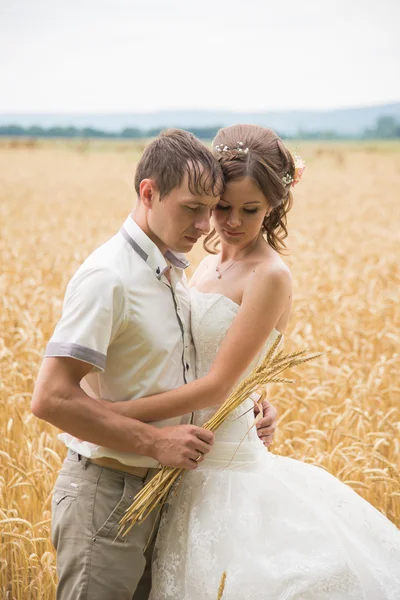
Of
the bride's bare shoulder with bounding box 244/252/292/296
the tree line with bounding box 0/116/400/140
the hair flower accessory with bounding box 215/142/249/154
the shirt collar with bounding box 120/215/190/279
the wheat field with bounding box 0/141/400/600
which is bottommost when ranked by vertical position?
the tree line with bounding box 0/116/400/140

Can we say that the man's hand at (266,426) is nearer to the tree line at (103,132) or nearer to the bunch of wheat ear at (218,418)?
the bunch of wheat ear at (218,418)

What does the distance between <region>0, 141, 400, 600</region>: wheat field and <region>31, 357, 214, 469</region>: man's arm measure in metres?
0.63

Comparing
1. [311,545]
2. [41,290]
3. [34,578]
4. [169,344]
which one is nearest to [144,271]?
[169,344]

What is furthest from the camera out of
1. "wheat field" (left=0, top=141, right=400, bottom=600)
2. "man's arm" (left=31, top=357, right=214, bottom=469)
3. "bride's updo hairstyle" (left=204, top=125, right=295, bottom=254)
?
"wheat field" (left=0, top=141, right=400, bottom=600)

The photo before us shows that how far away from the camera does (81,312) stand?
2613 millimetres

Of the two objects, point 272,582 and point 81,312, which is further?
point 272,582

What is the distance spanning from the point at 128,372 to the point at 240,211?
79 cm

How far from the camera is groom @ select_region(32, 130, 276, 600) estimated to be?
2650mm

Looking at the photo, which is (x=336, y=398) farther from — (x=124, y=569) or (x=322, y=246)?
(x=322, y=246)

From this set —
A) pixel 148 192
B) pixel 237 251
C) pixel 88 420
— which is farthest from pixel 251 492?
pixel 148 192

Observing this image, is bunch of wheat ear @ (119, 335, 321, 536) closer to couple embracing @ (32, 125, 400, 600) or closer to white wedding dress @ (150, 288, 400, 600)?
couple embracing @ (32, 125, 400, 600)

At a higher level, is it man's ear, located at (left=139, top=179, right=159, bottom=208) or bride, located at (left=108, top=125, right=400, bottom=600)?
man's ear, located at (left=139, top=179, right=159, bottom=208)

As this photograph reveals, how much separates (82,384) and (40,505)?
1386 millimetres

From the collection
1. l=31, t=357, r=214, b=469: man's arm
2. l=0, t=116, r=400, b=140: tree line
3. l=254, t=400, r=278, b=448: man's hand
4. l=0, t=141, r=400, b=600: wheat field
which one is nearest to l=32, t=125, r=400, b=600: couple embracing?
l=31, t=357, r=214, b=469: man's arm
